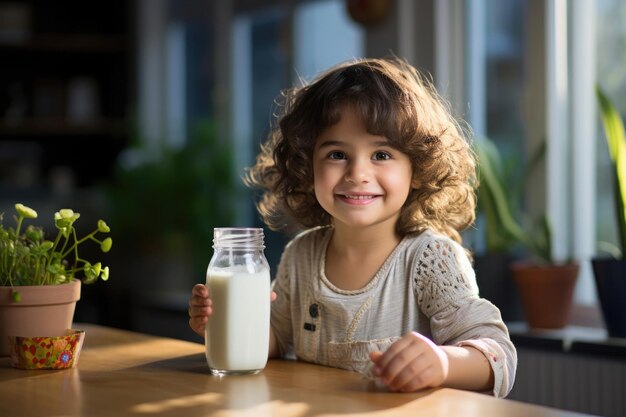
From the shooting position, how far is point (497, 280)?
2.75 m

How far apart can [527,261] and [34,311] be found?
1.84m

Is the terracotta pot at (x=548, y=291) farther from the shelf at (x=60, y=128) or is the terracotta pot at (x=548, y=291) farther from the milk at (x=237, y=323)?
the shelf at (x=60, y=128)

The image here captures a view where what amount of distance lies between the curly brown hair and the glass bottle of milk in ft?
0.99

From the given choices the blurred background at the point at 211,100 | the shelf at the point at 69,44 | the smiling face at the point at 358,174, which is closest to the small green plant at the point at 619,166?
the blurred background at the point at 211,100

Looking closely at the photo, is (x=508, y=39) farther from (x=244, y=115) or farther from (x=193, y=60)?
(x=193, y=60)

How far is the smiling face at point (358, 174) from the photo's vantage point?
138 cm

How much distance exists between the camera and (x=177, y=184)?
4523mm

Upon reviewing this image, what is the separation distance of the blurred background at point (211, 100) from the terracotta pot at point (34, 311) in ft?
5.77

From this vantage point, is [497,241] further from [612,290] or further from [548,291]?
[612,290]

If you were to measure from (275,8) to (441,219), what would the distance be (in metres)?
3.11

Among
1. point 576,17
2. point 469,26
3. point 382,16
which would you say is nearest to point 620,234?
point 576,17

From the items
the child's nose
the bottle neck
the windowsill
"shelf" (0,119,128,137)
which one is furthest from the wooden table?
"shelf" (0,119,128,137)

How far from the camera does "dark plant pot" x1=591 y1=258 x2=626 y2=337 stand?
92.3 inches

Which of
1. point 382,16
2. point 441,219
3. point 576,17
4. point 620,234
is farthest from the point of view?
point 382,16
